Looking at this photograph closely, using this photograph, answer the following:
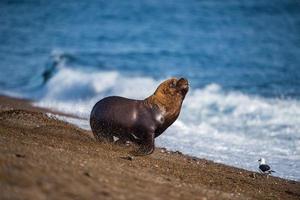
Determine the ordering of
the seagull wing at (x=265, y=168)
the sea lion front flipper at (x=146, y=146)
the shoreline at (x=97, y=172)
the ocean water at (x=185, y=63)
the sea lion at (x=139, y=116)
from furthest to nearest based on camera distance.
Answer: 1. the ocean water at (x=185, y=63)
2. the seagull wing at (x=265, y=168)
3. the sea lion at (x=139, y=116)
4. the sea lion front flipper at (x=146, y=146)
5. the shoreline at (x=97, y=172)

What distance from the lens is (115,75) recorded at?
2206 cm

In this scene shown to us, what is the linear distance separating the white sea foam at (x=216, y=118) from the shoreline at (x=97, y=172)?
1.33m

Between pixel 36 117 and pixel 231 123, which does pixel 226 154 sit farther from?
pixel 231 123

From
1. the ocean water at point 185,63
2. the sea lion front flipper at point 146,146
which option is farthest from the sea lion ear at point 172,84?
the ocean water at point 185,63

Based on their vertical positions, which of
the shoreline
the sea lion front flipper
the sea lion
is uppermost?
the sea lion

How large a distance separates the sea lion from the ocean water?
1.53 metres

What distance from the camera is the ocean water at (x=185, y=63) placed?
38.8 feet

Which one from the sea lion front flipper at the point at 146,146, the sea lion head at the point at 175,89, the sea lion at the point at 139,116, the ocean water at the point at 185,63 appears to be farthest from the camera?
the ocean water at the point at 185,63

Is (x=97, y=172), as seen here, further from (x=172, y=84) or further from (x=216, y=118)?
(x=216, y=118)

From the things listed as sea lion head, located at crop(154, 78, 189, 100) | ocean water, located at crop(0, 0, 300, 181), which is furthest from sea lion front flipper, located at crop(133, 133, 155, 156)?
ocean water, located at crop(0, 0, 300, 181)

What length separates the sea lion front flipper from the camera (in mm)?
7449

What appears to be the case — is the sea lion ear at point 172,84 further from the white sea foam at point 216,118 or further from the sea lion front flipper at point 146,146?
the white sea foam at point 216,118

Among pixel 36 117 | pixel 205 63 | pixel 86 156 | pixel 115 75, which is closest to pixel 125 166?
pixel 86 156

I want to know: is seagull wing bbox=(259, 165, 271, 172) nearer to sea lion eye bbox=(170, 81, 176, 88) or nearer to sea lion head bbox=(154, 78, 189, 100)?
sea lion head bbox=(154, 78, 189, 100)
